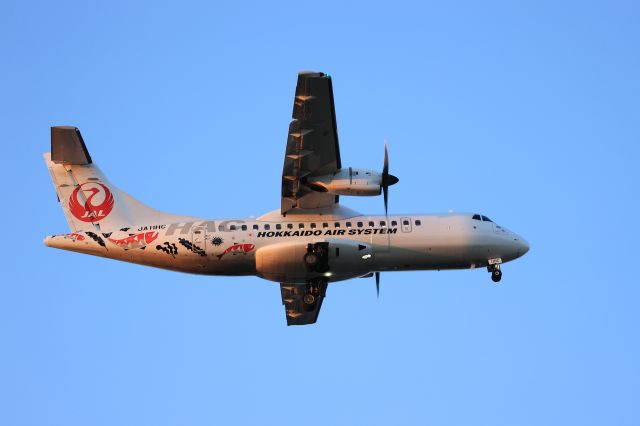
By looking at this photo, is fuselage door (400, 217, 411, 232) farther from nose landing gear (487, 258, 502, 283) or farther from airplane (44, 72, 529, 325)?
nose landing gear (487, 258, 502, 283)

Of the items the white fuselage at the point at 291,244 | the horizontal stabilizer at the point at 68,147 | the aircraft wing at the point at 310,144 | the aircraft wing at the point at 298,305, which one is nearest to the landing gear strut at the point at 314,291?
the aircraft wing at the point at 298,305

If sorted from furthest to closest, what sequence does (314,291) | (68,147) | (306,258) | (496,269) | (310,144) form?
(314,291) → (496,269) → (68,147) → (306,258) → (310,144)

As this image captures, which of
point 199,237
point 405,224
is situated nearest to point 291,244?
point 199,237

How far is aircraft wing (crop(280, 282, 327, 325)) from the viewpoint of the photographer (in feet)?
124

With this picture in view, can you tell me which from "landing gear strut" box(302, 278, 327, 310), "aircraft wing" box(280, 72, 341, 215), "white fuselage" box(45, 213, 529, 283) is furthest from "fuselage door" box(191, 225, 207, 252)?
"landing gear strut" box(302, 278, 327, 310)

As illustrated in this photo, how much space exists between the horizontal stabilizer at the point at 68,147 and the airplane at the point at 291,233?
3 cm

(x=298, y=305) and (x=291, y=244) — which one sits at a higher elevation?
(x=291, y=244)

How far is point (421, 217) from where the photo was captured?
35594mm

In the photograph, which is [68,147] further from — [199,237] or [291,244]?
[291,244]

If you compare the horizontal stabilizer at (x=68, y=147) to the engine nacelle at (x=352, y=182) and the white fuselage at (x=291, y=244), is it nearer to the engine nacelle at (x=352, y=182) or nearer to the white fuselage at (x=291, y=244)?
the white fuselage at (x=291, y=244)

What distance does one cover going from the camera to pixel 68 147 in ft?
114

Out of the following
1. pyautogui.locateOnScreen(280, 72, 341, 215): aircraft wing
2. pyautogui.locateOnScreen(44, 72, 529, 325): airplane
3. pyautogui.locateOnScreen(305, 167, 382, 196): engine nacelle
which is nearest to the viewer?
pyautogui.locateOnScreen(280, 72, 341, 215): aircraft wing

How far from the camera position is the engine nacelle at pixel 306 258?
3409cm

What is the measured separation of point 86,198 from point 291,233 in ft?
23.1
